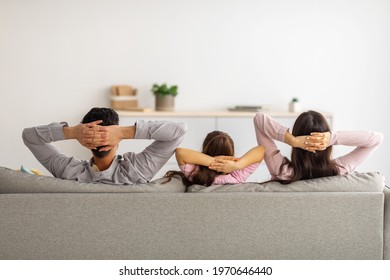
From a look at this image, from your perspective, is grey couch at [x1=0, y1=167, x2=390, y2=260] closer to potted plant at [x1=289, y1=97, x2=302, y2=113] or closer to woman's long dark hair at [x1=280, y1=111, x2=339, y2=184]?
woman's long dark hair at [x1=280, y1=111, x2=339, y2=184]

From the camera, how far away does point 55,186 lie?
9.78 ft

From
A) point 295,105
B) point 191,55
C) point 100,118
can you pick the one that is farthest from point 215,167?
point 191,55

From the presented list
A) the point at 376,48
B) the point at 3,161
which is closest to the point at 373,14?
the point at 376,48

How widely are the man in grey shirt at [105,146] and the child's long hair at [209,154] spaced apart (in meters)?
0.13

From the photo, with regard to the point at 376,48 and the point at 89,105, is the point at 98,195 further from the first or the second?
the point at 376,48

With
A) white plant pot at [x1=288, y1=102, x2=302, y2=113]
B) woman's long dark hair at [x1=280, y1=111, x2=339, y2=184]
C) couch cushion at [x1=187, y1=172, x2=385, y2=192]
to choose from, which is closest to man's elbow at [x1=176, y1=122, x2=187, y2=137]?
couch cushion at [x1=187, y1=172, x2=385, y2=192]

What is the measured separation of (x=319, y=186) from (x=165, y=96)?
364 cm

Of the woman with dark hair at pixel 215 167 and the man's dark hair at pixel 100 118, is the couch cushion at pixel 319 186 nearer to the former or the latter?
the woman with dark hair at pixel 215 167

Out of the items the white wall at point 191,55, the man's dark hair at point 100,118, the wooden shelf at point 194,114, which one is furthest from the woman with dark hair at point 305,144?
the white wall at point 191,55

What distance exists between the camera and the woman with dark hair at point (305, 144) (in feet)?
10.2

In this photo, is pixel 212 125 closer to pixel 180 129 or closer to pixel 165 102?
Result: pixel 165 102

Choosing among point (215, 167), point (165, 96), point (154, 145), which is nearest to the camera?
point (215, 167)

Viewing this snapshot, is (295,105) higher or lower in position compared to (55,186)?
lower

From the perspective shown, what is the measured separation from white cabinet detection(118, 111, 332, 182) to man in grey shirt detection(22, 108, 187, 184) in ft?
10.3
